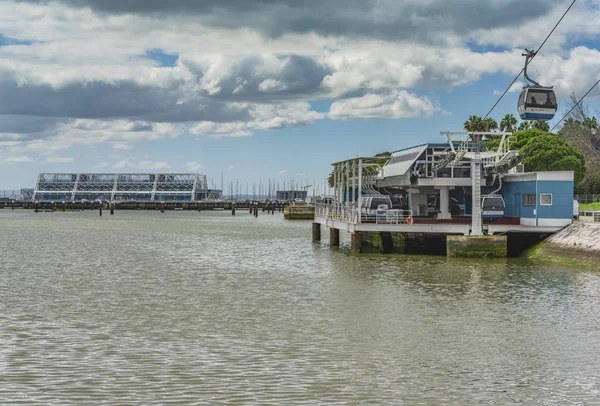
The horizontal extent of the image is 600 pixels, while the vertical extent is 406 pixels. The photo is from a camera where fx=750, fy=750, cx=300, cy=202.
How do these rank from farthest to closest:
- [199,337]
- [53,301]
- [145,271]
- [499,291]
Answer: [145,271] < [499,291] < [53,301] < [199,337]

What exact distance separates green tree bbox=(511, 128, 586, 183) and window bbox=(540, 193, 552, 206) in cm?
4657

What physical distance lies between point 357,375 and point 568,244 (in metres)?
29.2

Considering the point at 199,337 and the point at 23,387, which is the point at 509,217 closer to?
the point at 199,337

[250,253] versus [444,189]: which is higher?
[444,189]

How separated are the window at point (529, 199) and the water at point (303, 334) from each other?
5.47 meters

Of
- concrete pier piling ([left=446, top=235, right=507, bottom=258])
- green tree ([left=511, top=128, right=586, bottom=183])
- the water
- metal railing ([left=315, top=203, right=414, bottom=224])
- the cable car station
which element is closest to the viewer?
the water

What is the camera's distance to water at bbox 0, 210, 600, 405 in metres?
17.1

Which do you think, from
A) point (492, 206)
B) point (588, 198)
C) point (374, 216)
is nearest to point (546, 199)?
point (492, 206)

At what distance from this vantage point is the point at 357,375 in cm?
1848

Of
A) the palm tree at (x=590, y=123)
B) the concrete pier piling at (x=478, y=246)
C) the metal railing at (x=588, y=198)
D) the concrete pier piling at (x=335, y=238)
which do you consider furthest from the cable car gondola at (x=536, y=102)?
the palm tree at (x=590, y=123)

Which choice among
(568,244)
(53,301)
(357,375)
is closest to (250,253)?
(568,244)

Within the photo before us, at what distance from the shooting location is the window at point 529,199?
48344 mm

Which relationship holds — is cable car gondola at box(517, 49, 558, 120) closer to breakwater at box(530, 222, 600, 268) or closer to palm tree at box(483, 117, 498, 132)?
breakwater at box(530, 222, 600, 268)

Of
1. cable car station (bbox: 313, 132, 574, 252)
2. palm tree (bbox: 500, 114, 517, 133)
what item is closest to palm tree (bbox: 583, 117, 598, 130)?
palm tree (bbox: 500, 114, 517, 133)
